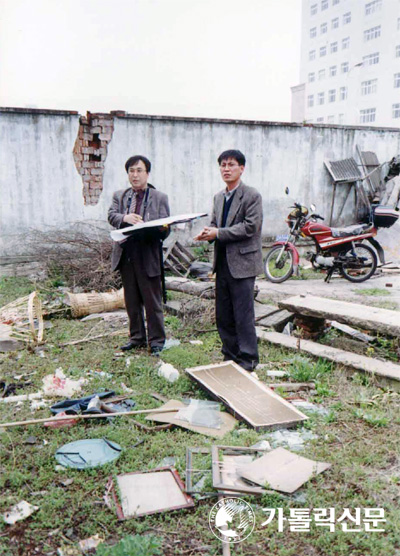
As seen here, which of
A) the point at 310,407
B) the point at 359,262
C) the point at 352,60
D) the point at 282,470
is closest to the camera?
the point at 282,470

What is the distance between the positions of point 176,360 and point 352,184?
8.31m

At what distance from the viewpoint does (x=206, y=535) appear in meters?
2.20

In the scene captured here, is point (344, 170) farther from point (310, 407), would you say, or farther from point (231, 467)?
point (231, 467)

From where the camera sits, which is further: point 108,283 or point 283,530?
point 108,283

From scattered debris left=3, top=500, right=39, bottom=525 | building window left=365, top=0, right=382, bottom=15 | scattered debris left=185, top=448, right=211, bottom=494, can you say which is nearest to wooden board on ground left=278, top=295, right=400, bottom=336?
scattered debris left=185, top=448, right=211, bottom=494

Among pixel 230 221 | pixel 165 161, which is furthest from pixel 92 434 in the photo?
pixel 165 161

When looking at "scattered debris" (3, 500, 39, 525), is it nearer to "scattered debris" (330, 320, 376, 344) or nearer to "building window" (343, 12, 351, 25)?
"scattered debris" (330, 320, 376, 344)

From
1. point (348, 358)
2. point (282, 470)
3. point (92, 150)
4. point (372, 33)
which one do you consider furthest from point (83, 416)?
point (372, 33)

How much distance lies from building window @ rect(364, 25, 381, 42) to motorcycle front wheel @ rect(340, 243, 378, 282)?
3555cm

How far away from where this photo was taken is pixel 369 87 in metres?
38.8

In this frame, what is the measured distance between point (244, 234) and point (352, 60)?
146ft

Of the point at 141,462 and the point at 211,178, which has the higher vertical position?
the point at 211,178

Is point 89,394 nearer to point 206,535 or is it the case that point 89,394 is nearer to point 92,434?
point 92,434

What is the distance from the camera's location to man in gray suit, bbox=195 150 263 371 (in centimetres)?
396
